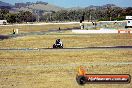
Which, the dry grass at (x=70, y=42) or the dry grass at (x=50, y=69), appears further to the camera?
the dry grass at (x=70, y=42)

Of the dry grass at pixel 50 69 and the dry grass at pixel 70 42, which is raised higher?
the dry grass at pixel 50 69

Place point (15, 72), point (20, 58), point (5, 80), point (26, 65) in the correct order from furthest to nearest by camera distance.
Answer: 1. point (20, 58)
2. point (26, 65)
3. point (15, 72)
4. point (5, 80)

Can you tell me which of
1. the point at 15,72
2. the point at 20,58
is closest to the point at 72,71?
the point at 15,72

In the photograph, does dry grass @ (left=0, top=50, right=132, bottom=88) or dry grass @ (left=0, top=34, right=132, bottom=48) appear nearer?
dry grass @ (left=0, top=50, right=132, bottom=88)

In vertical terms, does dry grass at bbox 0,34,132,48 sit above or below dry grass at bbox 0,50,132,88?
below

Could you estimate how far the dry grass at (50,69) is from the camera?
72.8 ft

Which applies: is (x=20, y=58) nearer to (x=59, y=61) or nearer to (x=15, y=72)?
(x=59, y=61)

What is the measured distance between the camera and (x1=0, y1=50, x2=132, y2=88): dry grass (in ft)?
72.8

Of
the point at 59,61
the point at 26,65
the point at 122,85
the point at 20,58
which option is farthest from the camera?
the point at 20,58

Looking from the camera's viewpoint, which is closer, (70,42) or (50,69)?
(50,69)

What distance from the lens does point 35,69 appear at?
27203 millimetres

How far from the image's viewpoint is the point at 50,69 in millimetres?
27109

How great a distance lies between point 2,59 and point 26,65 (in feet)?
16.2

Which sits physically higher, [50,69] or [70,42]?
[50,69]
